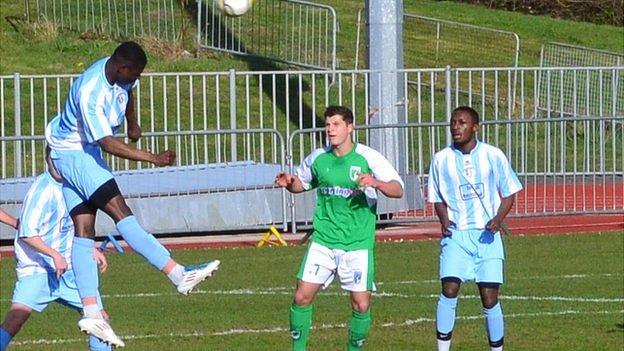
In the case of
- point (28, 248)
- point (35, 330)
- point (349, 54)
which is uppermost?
point (349, 54)

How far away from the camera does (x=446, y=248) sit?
12.2 m

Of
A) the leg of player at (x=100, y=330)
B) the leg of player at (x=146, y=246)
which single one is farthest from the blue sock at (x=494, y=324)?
the leg of player at (x=100, y=330)

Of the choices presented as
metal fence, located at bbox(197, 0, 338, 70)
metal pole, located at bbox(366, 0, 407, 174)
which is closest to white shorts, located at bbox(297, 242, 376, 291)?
metal pole, located at bbox(366, 0, 407, 174)

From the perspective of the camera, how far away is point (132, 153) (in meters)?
10.7

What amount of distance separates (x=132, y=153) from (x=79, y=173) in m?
0.41

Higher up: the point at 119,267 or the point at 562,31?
the point at 562,31

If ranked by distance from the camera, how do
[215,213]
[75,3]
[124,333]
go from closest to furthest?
[124,333]
[215,213]
[75,3]

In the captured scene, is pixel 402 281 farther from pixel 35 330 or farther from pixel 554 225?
pixel 554 225

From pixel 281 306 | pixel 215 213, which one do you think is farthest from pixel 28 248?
pixel 215 213

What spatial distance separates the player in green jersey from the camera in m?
11.9

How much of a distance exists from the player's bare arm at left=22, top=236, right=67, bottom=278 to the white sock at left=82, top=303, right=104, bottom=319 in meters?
0.34

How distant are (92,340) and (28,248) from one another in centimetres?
77

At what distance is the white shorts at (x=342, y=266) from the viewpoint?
12.0 meters

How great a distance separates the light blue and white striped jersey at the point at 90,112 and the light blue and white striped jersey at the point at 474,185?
271cm
